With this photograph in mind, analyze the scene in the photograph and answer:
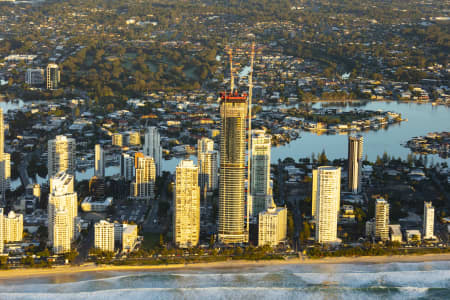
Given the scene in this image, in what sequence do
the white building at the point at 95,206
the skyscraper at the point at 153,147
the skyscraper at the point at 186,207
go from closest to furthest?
the skyscraper at the point at 186,207
the white building at the point at 95,206
the skyscraper at the point at 153,147

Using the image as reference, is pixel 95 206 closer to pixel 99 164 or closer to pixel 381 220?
pixel 99 164

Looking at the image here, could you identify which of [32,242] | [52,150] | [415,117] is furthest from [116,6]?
[32,242]

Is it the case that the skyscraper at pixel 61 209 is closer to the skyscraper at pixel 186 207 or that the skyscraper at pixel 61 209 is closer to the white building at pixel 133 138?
the skyscraper at pixel 186 207

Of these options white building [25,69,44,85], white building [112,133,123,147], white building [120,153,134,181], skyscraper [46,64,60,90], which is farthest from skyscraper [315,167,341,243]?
white building [25,69,44,85]

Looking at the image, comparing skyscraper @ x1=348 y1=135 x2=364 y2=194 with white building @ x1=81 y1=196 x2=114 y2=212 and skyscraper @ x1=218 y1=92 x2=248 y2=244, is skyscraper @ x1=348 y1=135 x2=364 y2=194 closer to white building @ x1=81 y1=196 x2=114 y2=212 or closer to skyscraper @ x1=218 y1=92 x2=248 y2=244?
skyscraper @ x1=218 y1=92 x2=248 y2=244

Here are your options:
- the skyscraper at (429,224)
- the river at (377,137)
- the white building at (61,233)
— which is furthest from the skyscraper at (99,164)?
the skyscraper at (429,224)

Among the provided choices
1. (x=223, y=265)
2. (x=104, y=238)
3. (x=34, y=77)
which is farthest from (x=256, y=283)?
(x=34, y=77)

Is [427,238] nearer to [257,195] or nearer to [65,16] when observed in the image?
[257,195]
